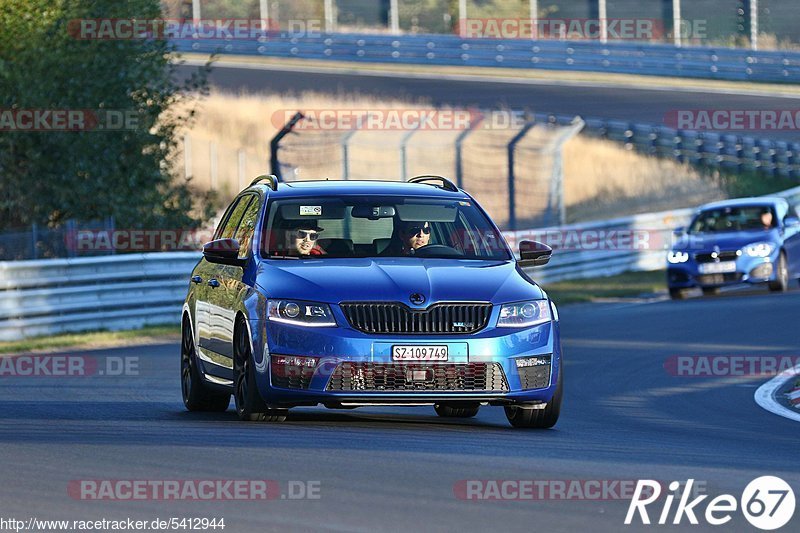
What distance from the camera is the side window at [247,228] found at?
40.4ft

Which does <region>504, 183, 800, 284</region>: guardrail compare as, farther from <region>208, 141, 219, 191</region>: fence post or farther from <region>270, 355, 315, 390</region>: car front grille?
<region>270, 355, 315, 390</region>: car front grille

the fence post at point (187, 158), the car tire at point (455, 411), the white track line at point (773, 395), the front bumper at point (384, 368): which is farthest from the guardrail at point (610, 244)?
the front bumper at point (384, 368)

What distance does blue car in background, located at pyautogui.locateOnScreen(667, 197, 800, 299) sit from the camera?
27.3m

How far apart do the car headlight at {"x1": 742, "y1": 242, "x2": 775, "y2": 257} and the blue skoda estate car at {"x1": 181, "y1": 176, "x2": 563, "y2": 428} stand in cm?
1545

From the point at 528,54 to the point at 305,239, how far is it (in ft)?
125

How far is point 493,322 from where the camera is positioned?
1109 cm

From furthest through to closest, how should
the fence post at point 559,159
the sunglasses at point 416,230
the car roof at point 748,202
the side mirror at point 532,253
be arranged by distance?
the fence post at point 559,159, the car roof at point 748,202, the side mirror at point 532,253, the sunglasses at point 416,230

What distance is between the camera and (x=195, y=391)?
42.7 ft

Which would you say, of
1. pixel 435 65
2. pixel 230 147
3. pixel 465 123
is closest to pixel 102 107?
pixel 465 123

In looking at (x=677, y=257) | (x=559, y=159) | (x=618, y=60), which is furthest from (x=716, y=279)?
(x=618, y=60)

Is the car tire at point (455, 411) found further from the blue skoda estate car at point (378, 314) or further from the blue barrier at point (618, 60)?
the blue barrier at point (618, 60)

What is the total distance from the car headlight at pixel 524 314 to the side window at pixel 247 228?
2048 mm

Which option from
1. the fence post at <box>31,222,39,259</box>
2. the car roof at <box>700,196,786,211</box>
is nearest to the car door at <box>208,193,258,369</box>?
the fence post at <box>31,222,39,259</box>

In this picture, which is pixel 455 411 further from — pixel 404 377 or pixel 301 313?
pixel 301 313
